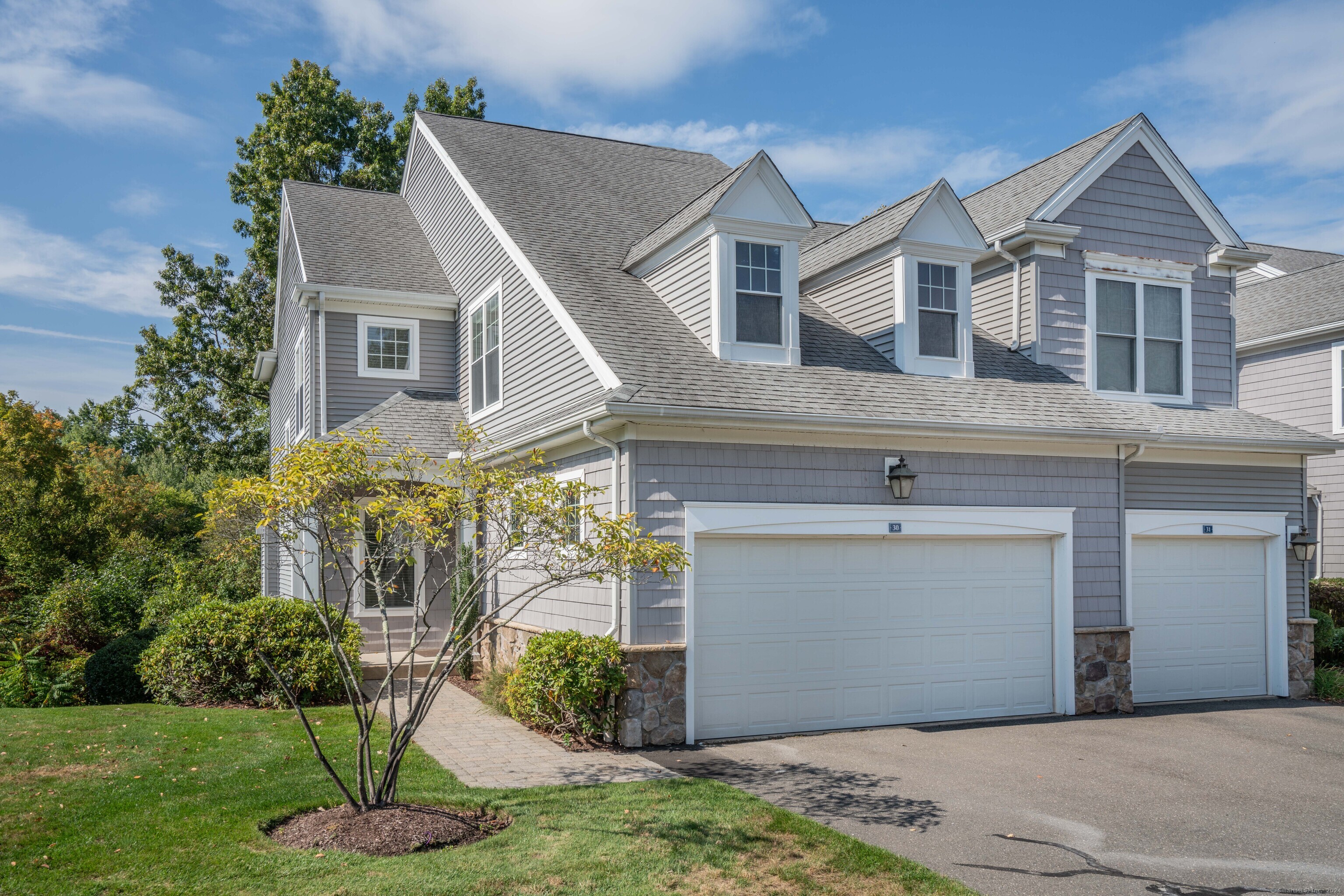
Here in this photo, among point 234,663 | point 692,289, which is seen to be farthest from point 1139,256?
point 234,663

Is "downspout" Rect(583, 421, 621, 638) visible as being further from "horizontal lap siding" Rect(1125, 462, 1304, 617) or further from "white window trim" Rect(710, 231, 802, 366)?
"horizontal lap siding" Rect(1125, 462, 1304, 617)

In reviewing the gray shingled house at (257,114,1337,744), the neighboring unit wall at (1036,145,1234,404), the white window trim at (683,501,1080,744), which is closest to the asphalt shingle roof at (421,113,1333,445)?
the gray shingled house at (257,114,1337,744)

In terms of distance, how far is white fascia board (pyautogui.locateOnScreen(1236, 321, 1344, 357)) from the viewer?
17641mm

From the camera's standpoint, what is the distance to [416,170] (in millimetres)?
19219

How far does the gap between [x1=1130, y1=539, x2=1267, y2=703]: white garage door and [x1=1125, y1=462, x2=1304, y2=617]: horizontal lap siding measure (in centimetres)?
48

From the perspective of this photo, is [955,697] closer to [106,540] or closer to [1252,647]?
[1252,647]

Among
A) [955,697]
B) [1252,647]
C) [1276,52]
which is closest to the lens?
[955,697]

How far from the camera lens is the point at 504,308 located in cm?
1405

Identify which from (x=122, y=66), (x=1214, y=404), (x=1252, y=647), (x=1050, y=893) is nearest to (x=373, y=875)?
(x=1050, y=893)

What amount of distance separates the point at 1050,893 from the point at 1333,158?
18.8m

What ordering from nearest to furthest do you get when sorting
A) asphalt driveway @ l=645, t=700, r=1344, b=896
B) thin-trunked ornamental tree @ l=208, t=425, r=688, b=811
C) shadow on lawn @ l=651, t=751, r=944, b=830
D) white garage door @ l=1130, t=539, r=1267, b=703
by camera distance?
asphalt driveway @ l=645, t=700, r=1344, b=896 → thin-trunked ornamental tree @ l=208, t=425, r=688, b=811 → shadow on lawn @ l=651, t=751, r=944, b=830 → white garage door @ l=1130, t=539, r=1267, b=703

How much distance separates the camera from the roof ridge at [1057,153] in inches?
545

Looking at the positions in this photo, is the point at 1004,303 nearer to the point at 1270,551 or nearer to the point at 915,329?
the point at 915,329

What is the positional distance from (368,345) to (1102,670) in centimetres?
1215
